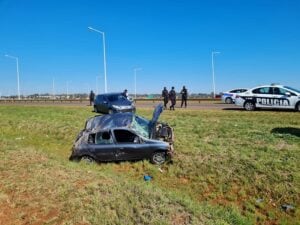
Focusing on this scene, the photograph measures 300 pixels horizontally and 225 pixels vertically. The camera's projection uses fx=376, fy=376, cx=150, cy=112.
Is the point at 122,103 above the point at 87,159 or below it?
above

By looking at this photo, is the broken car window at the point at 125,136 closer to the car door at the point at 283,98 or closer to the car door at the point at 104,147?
the car door at the point at 104,147

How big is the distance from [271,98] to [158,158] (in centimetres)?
1365

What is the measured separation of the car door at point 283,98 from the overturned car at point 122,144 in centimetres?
1293

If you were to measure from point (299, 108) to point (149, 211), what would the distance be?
17841mm

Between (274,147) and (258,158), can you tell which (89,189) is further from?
(274,147)

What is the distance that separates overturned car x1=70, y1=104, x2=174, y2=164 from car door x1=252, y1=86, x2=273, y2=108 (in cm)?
1308

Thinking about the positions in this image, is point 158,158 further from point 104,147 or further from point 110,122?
point 110,122

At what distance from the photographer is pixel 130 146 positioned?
12125mm

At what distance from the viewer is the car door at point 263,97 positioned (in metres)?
23.5

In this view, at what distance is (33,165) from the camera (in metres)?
10.0

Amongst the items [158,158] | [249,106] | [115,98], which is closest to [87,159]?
[158,158]

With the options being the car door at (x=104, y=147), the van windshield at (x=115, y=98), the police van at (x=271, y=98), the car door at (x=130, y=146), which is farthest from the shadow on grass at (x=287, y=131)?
the van windshield at (x=115, y=98)

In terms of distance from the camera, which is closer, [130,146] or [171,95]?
[130,146]

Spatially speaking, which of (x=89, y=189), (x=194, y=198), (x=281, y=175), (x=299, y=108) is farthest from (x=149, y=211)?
(x=299, y=108)
